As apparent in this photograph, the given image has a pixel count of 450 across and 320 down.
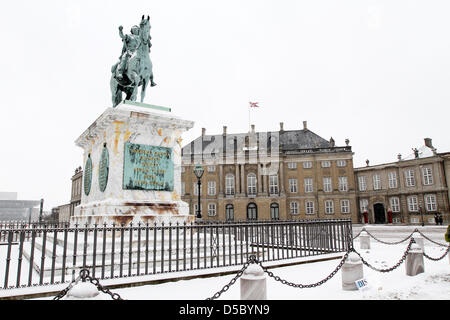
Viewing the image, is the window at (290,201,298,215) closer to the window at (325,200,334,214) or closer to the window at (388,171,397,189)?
the window at (325,200,334,214)

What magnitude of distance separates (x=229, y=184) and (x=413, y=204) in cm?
2514

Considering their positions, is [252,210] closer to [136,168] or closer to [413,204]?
[413,204]

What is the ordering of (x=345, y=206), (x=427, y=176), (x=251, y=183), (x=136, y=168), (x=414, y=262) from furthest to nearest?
(x=251, y=183) → (x=345, y=206) → (x=427, y=176) → (x=136, y=168) → (x=414, y=262)

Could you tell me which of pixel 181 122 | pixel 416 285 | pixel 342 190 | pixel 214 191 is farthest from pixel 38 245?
pixel 342 190

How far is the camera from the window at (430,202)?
3841 centimetres

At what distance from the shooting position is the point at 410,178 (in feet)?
134

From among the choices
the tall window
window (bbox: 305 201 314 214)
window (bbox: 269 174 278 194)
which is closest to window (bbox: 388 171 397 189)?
window (bbox: 305 201 314 214)

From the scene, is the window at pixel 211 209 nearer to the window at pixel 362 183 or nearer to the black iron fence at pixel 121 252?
the window at pixel 362 183

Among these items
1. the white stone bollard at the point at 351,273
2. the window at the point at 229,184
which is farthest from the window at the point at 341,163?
the white stone bollard at the point at 351,273

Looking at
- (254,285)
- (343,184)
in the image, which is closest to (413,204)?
(343,184)

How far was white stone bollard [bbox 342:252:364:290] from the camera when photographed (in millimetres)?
5422

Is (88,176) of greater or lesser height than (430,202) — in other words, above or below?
above

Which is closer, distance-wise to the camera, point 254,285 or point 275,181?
point 254,285
